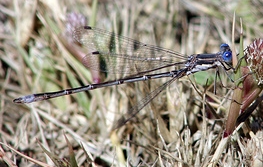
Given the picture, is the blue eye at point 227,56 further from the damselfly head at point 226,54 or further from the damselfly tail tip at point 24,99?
the damselfly tail tip at point 24,99

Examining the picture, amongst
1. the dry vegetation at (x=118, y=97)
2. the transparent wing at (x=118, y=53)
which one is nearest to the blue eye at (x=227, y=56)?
the dry vegetation at (x=118, y=97)

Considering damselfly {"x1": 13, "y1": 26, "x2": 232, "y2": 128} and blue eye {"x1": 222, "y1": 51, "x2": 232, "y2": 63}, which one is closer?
blue eye {"x1": 222, "y1": 51, "x2": 232, "y2": 63}

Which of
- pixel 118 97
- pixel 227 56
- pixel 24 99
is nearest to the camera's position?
pixel 227 56

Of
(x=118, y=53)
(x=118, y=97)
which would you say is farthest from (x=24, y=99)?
(x=118, y=53)

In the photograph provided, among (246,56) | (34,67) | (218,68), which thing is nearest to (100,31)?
(34,67)

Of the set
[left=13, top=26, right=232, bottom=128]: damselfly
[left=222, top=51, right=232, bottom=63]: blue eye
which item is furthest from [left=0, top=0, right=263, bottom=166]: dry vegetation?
[left=222, top=51, right=232, bottom=63]: blue eye

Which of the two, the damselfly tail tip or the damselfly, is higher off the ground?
the damselfly

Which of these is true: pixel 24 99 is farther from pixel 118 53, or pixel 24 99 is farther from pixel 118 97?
pixel 118 53

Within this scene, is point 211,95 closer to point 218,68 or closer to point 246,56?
point 218,68

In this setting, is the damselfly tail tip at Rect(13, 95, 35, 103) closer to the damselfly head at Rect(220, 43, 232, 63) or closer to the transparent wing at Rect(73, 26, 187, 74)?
the transparent wing at Rect(73, 26, 187, 74)
